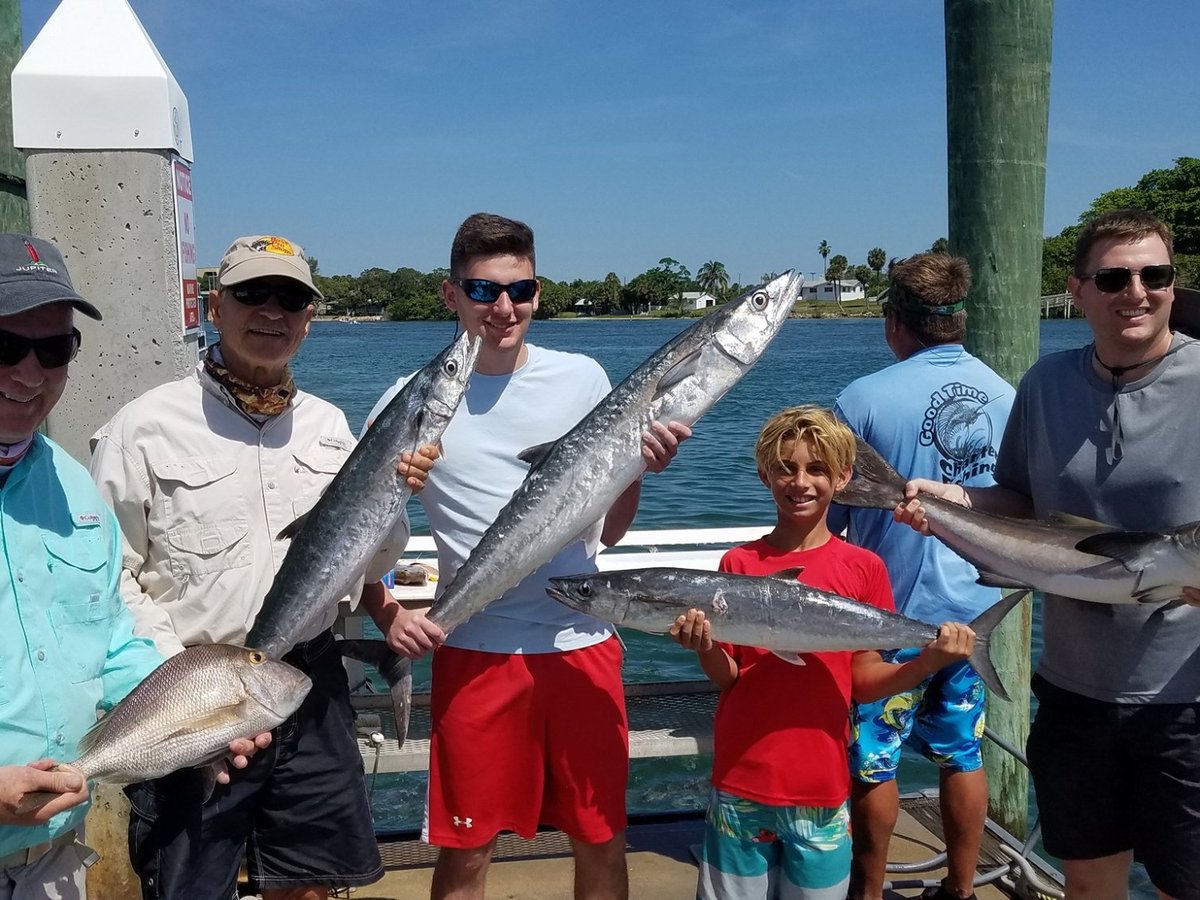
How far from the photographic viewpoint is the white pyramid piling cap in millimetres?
4035

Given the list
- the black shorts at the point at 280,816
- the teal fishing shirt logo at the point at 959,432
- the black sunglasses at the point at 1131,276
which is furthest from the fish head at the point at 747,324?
the black shorts at the point at 280,816

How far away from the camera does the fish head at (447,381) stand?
9.87 ft

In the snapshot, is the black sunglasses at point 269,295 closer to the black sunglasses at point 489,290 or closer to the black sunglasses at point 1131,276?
the black sunglasses at point 489,290

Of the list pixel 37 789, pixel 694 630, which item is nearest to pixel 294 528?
pixel 37 789

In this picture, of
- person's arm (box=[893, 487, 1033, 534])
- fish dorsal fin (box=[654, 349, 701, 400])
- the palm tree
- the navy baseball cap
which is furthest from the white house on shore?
the navy baseball cap

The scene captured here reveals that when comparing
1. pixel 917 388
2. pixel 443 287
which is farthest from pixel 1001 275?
pixel 443 287

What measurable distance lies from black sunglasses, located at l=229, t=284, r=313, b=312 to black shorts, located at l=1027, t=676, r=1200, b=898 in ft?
8.87

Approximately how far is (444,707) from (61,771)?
1.30 m

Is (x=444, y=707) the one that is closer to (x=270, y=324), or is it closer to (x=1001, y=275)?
(x=270, y=324)

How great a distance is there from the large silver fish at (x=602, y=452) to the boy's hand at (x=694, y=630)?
451mm

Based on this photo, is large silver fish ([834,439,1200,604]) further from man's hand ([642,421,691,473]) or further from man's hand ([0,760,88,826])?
man's hand ([0,760,88,826])

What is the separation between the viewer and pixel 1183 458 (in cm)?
292

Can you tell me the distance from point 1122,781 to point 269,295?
10.0 ft

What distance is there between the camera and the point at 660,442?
10.2 ft
